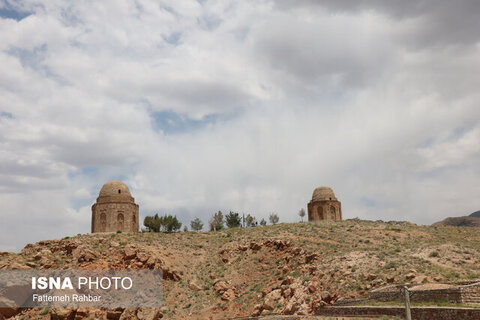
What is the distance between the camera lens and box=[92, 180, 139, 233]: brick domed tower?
4988 centimetres

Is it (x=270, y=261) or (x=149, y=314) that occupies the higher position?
(x=270, y=261)

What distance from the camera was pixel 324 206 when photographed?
58.7m

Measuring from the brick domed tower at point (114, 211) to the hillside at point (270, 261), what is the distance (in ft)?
14.2

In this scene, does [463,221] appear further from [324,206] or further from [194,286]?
[194,286]

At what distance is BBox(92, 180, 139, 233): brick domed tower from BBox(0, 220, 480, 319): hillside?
170 inches

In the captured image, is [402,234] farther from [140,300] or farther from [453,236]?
[140,300]

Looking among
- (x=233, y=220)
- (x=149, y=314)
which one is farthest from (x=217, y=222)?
(x=149, y=314)

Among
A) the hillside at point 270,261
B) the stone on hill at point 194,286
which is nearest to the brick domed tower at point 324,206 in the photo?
the hillside at point 270,261

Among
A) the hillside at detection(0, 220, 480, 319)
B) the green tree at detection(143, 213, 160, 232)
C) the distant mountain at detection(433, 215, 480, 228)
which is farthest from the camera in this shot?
the distant mountain at detection(433, 215, 480, 228)

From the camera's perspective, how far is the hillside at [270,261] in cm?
2909

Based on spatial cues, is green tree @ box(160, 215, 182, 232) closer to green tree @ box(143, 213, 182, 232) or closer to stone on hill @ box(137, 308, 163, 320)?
green tree @ box(143, 213, 182, 232)

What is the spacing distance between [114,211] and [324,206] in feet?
94.6

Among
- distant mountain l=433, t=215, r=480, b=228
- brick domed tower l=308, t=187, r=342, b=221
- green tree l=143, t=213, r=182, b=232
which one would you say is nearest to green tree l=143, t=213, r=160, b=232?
green tree l=143, t=213, r=182, b=232

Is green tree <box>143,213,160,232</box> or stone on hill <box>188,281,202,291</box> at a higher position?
green tree <box>143,213,160,232</box>
